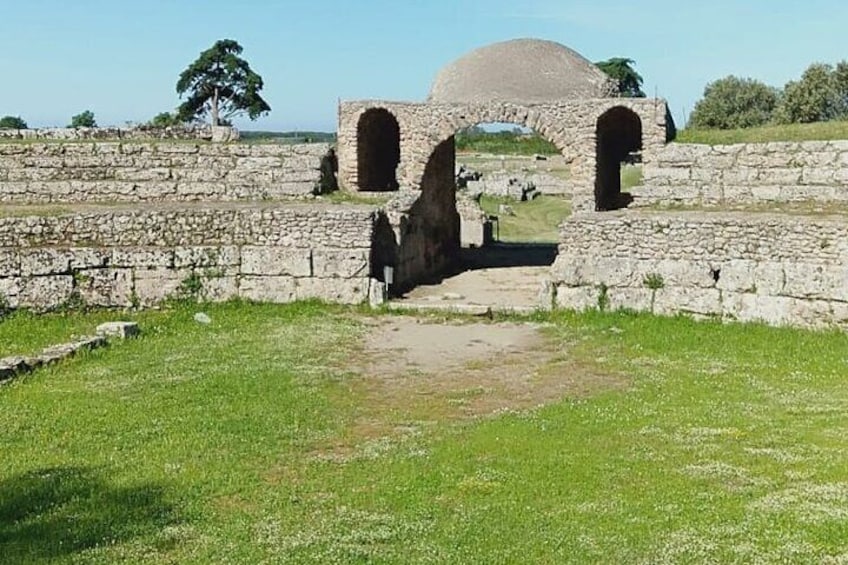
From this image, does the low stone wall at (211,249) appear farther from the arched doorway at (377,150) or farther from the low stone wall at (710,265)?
the arched doorway at (377,150)

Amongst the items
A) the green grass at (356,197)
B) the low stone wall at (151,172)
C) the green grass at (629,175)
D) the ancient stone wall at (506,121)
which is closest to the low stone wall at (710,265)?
the ancient stone wall at (506,121)

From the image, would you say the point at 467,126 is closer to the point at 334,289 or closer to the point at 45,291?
the point at 334,289

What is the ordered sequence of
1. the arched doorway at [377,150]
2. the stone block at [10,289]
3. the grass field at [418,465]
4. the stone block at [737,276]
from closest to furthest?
the grass field at [418,465] → the stone block at [737,276] → the stone block at [10,289] → the arched doorway at [377,150]

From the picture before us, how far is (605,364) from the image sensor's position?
44.5ft

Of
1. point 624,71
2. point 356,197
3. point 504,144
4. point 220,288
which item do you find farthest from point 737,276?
point 624,71

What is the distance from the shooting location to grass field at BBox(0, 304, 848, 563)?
699cm

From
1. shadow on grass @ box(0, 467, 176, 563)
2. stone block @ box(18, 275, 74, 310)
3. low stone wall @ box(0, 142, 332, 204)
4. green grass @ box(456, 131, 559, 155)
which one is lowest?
shadow on grass @ box(0, 467, 176, 563)

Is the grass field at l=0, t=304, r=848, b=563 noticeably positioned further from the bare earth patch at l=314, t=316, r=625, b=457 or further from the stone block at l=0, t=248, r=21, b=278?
the stone block at l=0, t=248, r=21, b=278

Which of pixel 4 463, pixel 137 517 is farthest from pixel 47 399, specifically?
pixel 137 517

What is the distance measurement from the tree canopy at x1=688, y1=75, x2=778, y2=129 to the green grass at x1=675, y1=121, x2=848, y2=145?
106 ft

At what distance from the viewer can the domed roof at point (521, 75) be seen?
25.2 m

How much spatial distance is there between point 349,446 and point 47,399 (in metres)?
3.95

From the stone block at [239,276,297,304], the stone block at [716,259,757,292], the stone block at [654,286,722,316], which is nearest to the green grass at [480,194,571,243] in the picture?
the stone block at [239,276,297,304]

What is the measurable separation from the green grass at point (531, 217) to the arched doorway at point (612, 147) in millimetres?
5413
